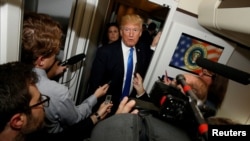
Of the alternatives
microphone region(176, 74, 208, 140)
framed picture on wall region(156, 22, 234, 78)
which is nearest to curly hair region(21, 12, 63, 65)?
microphone region(176, 74, 208, 140)

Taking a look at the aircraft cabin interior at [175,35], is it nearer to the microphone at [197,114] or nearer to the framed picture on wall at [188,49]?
the framed picture on wall at [188,49]

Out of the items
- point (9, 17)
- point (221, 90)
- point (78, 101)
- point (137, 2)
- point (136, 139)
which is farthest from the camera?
point (137, 2)

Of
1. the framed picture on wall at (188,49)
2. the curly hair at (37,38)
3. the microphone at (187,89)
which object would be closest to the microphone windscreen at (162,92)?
the microphone at (187,89)

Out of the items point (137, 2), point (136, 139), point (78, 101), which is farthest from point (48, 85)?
point (137, 2)

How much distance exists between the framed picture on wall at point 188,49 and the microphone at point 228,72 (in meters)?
0.93

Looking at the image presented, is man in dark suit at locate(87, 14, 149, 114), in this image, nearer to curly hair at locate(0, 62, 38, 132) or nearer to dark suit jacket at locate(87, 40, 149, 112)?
dark suit jacket at locate(87, 40, 149, 112)

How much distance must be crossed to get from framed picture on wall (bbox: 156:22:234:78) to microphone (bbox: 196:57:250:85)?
36.5 inches

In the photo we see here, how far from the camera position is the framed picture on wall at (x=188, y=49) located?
161 centimetres

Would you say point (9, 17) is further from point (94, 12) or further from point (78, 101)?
point (78, 101)

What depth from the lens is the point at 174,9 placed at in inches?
60.1

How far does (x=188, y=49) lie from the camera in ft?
5.48

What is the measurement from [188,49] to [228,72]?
106cm

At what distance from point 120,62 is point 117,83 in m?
0.18

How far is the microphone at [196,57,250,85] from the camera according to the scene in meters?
0.61
